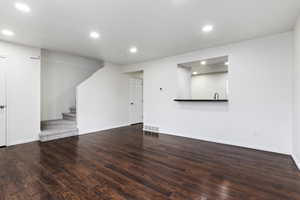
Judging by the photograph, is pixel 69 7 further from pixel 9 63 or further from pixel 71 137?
pixel 71 137

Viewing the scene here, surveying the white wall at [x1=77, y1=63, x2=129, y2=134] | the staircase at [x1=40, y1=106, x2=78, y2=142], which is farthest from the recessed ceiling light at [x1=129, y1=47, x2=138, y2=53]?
the staircase at [x1=40, y1=106, x2=78, y2=142]

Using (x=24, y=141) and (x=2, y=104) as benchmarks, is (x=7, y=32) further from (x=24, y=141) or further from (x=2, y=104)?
(x=24, y=141)

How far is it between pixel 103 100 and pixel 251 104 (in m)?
4.70

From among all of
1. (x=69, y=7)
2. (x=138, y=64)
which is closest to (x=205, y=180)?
(x=69, y=7)

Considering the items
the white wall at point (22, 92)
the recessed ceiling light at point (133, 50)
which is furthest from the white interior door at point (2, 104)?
the recessed ceiling light at point (133, 50)

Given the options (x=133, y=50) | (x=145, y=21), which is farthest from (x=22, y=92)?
(x=145, y=21)

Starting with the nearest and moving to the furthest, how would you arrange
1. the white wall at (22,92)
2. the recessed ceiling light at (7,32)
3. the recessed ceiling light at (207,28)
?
1. the recessed ceiling light at (207,28)
2. the recessed ceiling light at (7,32)
3. the white wall at (22,92)

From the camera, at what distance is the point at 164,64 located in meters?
5.19

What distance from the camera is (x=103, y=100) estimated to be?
18.9 ft

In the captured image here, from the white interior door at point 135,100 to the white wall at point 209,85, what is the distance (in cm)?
265

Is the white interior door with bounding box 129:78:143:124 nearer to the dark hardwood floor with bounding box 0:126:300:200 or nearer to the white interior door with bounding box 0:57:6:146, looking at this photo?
the dark hardwood floor with bounding box 0:126:300:200

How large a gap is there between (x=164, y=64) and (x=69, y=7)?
133 inches

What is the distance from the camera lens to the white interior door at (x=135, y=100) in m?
6.83

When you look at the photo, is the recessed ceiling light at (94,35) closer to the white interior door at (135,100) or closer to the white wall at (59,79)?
the white wall at (59,79)
